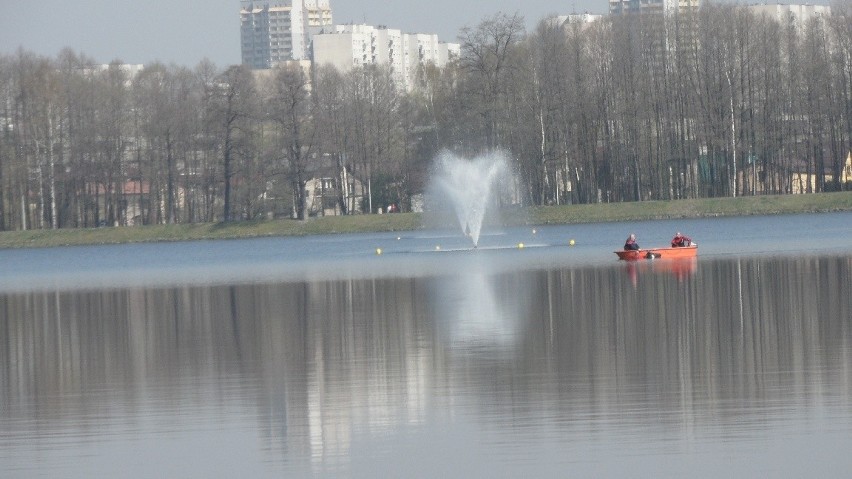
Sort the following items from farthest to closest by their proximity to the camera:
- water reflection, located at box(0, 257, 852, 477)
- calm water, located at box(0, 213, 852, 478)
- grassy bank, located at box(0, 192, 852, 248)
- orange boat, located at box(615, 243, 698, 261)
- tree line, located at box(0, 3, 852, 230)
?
tree line, located at box(0, 3, 852, 230) < grassy bank, located at box(0, 192, 852, 248) < orange boat, located at box(615, 243, 698, 261) < water reflection, located at box(0, 257, 852, 477) < calm water, located at box(0, 213, 852, 478)

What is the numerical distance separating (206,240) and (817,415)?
6944 cm

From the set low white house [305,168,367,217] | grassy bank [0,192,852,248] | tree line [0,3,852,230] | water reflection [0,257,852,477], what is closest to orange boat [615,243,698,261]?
water reflection [0,257,852,477]

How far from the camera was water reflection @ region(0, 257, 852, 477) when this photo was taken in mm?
14305

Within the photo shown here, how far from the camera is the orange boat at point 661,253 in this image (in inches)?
1662

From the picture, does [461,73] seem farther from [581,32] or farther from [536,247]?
[536,247]

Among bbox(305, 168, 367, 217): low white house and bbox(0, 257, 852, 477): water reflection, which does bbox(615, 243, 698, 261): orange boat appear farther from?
bbox(305, 168, 367, 217): low white house

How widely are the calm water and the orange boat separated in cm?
247

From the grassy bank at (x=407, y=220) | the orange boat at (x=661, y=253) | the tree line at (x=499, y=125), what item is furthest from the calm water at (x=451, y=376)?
the tree line at (x=499, y=125)

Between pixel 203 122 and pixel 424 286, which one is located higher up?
pixel 203 122

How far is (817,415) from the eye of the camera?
14.9 meters

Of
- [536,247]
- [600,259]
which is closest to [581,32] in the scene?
[536,247]

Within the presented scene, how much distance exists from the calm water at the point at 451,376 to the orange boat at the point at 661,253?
2.47 m

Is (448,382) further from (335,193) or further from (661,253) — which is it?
(335,193)

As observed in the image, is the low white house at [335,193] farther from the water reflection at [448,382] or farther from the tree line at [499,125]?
the water reflection at [448,382]
